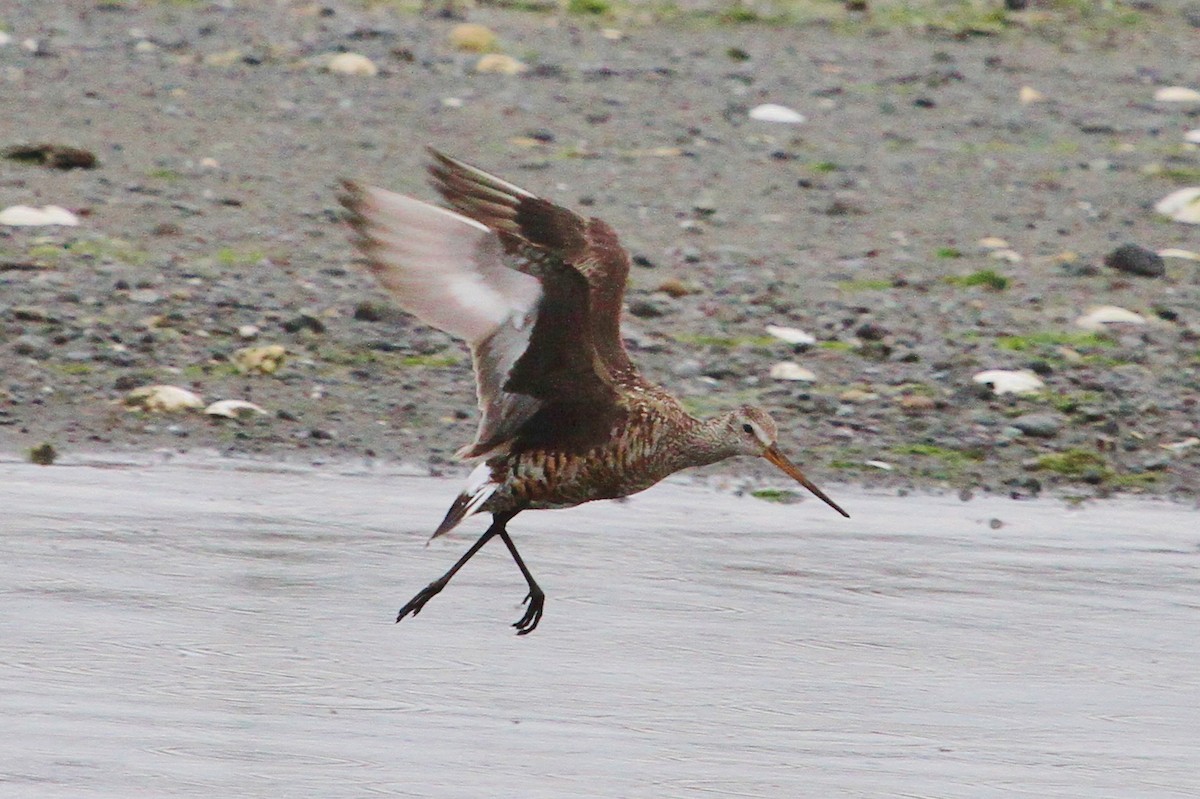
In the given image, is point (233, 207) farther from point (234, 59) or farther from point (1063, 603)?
→ point (1063, 603)

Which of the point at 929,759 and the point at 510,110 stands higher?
the point at 929,759

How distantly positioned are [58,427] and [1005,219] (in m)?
5.34

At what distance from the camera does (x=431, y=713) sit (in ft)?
17.3

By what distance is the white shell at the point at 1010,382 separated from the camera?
352 inches

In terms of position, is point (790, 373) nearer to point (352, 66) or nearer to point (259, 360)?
point (259, 360)

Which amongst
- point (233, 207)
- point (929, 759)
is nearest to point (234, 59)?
point (233, 207)

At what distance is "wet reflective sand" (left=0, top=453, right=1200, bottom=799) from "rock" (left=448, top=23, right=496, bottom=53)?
625 centimetres

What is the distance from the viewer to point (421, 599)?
6121mm

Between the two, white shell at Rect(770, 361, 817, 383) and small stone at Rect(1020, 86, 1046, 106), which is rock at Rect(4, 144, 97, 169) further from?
small stone at Rect(1020, 86, 1046, 106)

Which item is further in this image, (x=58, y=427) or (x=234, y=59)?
(x=234, y=59)

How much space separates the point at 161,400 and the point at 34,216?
2.12 meters

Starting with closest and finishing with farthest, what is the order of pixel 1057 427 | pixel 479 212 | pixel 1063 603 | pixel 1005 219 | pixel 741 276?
pixel 479 212 → pixel 1063 603 → pixel 1057 427 → pixel 741 276 → pixel 1005 219

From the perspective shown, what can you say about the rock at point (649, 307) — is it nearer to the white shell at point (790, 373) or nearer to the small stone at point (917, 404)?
the white shell at point (790, 373)

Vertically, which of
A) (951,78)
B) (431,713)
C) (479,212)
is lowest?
(951,78)
